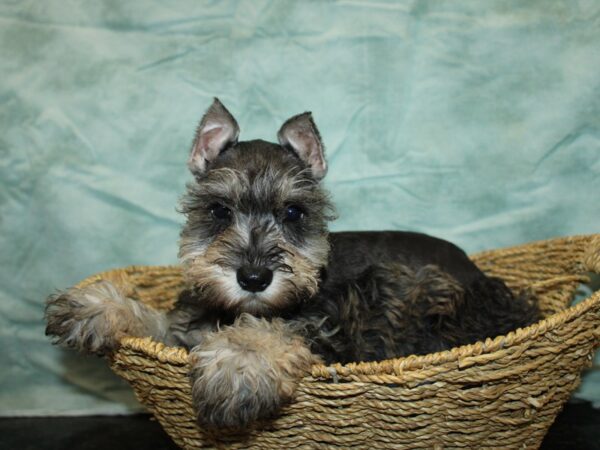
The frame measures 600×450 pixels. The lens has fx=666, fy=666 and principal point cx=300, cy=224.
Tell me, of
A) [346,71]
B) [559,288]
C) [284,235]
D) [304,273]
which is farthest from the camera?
[346,71]

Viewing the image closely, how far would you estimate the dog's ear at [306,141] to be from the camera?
323 centimetres

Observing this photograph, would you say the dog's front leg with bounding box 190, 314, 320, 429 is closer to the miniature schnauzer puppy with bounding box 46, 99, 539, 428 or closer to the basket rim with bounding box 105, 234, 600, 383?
the miniature schnauzer puppy with bounding box 46, 99, 539, 428

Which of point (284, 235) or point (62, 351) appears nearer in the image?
point (284, 235)

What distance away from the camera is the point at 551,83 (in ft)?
14.1

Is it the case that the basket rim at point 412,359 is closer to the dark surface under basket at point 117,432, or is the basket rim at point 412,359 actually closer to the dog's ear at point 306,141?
the dog's ear at point 306,141

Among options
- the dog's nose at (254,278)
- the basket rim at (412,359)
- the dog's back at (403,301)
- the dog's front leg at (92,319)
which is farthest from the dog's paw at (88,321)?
the dog's back at (403,301)

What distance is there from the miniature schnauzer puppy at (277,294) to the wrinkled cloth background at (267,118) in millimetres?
898

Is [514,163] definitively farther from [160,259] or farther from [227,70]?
[160,259]

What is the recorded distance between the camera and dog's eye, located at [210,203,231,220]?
3031 mm

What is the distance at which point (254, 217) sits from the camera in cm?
298

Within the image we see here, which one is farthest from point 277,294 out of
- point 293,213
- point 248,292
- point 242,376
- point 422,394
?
point 422,394

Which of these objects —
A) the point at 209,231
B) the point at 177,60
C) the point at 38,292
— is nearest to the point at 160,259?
the point at 38,292

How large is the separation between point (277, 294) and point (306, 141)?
911 mm

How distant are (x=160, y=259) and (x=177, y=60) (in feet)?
4.42
